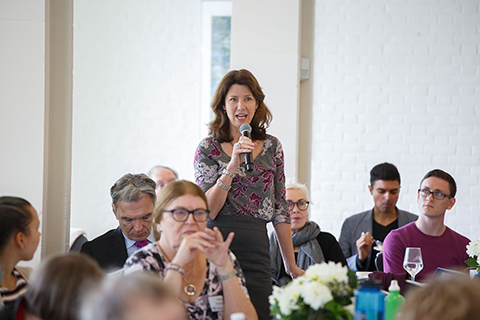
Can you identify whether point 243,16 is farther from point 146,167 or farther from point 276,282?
point 146,167

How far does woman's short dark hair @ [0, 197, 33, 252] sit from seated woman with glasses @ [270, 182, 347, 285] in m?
1.78

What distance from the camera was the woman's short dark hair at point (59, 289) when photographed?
1.44m

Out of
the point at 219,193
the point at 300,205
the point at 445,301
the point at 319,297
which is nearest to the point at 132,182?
the point at 219,193

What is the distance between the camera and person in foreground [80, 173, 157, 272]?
2.71 metres

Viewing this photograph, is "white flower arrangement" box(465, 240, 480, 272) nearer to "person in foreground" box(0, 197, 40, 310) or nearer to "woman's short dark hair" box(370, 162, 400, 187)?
"woman's short dark hair" box(370, 162, 400, 187)

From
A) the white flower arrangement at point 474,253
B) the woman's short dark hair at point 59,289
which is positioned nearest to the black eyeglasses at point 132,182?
the woman's short dark hair at point 59,289

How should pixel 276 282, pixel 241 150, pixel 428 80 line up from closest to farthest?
pixel 241 150 < pixel 276 282 < pixel 428 80

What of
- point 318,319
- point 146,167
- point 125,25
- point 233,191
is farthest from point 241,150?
point 125,25

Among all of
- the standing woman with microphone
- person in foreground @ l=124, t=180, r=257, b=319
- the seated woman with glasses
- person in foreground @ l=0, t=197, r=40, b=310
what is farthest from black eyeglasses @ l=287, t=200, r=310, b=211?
person in foreground @ l=0, t=197, r=40, b=310

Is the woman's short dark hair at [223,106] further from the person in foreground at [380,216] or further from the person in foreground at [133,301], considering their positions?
the person in foreground at [380,216]

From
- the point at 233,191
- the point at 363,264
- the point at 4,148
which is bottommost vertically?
the point at 363,264

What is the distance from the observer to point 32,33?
295 cm

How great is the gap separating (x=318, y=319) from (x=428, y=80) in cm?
456

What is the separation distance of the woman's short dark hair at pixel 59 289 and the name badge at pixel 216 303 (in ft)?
2.01
